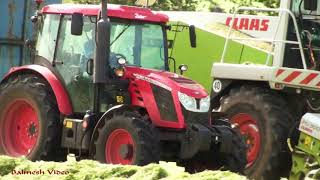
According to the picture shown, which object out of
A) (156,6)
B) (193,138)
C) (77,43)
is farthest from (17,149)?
(156,6)

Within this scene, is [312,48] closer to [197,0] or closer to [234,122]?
[234,122]

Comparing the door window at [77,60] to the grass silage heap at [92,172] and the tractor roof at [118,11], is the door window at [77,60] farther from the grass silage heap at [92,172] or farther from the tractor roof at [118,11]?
the grass silage heap at [92,172]

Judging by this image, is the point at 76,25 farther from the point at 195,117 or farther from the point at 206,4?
the point at 206,4

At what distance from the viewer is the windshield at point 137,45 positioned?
8.95 m

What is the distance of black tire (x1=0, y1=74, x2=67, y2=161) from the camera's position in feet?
29.6

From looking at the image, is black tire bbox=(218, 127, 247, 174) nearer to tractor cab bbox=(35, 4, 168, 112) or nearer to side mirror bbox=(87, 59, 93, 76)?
tractor cab bbox=(35, 4, 168, 112)

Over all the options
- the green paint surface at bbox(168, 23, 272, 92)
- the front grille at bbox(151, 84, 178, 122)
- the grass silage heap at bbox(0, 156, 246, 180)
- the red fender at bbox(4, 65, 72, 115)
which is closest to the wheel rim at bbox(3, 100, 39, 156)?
the red fender at bbox(4, 65, 72, 115)

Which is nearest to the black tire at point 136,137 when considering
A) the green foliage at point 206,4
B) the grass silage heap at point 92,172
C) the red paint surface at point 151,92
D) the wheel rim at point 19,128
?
the red paint surface at point 151,92

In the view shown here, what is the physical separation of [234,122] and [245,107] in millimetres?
283

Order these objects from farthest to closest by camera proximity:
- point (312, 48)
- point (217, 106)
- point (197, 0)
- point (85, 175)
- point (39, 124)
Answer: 1. point (197, 0)
2. point (217, 106)
3. point (312, 48)
4. point (39, 124)
5. point (85, 175)

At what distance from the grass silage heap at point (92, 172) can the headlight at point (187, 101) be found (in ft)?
6.42

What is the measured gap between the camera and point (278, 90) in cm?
988

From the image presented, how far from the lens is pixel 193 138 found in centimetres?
838

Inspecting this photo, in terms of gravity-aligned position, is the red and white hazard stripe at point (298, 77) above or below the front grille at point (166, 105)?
above
